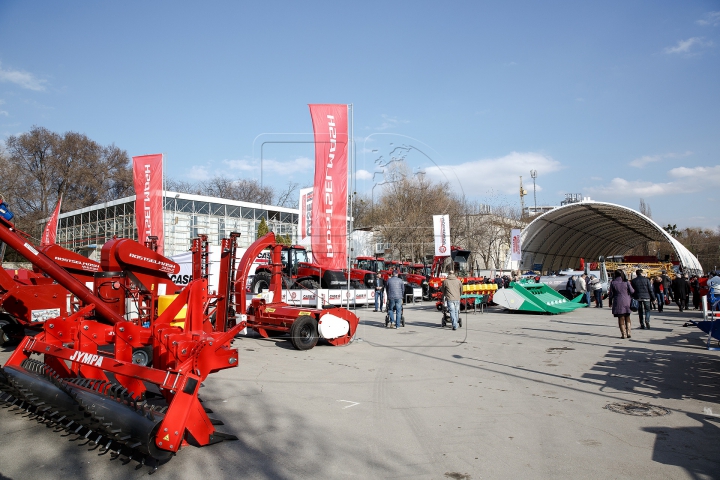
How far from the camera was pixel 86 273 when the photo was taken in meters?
10.5

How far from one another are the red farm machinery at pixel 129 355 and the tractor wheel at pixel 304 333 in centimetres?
2

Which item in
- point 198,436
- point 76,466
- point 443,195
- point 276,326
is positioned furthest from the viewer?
point 443,195

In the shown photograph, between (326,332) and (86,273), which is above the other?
(86,273)

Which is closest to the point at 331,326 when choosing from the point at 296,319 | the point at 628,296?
the point at 296,319

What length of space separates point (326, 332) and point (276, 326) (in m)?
1.23

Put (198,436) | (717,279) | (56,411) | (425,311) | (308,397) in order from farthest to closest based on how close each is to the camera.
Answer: (425,311)
(717,279)
(308,397)
(56,411)
(198,436)

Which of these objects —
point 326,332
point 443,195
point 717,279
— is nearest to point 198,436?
point 326,332

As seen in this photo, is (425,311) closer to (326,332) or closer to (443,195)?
(326,332)

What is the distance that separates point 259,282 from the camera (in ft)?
69.0

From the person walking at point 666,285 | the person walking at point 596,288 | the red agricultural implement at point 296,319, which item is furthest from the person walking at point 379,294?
the person walking at point 666,285

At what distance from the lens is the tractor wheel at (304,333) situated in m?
10.5

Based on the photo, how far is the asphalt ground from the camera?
14.5ft

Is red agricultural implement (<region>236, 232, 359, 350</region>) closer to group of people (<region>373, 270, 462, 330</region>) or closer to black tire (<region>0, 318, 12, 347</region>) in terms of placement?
group of people (<region>373, 270, 462, 330</region>)

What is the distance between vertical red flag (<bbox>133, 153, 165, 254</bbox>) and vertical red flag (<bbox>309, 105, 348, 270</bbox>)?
8.99m
